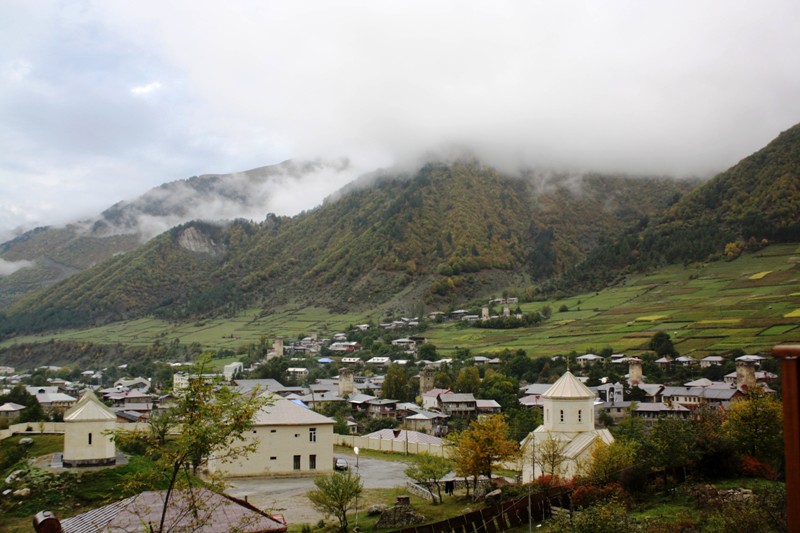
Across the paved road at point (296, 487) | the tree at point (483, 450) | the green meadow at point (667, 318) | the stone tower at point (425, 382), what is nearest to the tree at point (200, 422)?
the paved road at point (296, 487)

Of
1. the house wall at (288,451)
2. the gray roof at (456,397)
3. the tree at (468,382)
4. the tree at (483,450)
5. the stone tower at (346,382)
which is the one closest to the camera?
the tree at (483,450)

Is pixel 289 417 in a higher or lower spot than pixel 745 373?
higher

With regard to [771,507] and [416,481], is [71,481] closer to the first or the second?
[416,481]

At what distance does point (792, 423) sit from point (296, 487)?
34265mm

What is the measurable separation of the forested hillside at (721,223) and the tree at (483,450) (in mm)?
102756

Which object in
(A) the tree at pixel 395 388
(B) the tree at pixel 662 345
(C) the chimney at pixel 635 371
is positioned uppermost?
(B) the tree at pixel 662 345

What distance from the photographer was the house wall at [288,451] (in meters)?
40.4

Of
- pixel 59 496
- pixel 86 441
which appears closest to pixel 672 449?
pixel 59 496

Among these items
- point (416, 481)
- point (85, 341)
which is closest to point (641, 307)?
point (416, 481)

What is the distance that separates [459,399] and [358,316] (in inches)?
3320

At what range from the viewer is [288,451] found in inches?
1618

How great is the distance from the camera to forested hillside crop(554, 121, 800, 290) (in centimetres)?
12569

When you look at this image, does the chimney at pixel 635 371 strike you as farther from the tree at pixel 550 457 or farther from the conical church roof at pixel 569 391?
the tree at pixel 550 457

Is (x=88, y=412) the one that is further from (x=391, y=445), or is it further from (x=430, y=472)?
(x=391, y=445)
